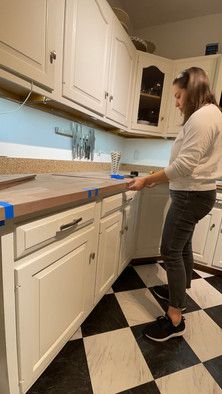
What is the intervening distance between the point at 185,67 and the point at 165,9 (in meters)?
0.64

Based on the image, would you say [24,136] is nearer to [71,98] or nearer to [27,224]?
[71,98]

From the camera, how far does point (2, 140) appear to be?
1.12m

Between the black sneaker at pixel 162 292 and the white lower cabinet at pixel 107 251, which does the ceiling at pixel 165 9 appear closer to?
the white lower cabinet at pixel 107 251

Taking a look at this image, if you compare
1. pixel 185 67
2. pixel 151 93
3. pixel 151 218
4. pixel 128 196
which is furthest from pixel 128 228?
pixel 185 67

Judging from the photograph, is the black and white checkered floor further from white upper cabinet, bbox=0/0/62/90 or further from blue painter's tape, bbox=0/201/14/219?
white upper cabinet, bbox=0/0/62/90

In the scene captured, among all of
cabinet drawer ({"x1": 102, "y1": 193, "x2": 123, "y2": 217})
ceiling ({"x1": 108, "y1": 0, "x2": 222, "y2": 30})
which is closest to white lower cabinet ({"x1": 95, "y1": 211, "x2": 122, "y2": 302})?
cabinet drawer ({"x1": 102, "y1": 193, "x2": 123, "y2": 217})

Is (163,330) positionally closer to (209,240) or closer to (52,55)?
(209,240)

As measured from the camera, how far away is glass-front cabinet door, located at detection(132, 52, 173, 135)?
2.04 m

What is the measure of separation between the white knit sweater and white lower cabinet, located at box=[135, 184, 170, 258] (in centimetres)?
72

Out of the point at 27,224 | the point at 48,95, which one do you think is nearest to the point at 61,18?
the point at 48,95

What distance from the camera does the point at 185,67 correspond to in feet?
6.86

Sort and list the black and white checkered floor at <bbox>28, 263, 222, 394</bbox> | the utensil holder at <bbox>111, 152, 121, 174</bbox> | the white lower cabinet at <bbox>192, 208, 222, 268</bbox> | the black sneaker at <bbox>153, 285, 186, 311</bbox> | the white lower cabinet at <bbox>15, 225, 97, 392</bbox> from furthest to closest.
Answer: the white lower cabinet at <bbox>192, 208, 222, 268</bbox> < the utensil holder at <bbox>111, 152, 121, 174</bbox> < the black sneaker at <bbox>153, 285, 186, 311</bbox> < the black and white checkered floor at <bbox>28, 263, 222, 394</bbox> < the white lower cabinet at <bbox>15, 225, 97, 392</bbox>

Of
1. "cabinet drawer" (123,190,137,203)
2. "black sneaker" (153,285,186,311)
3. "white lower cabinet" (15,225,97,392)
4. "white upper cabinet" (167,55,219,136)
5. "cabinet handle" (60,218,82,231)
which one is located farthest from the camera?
"white upper cabinet" (167,55,219,136)

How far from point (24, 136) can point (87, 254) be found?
0.79m
